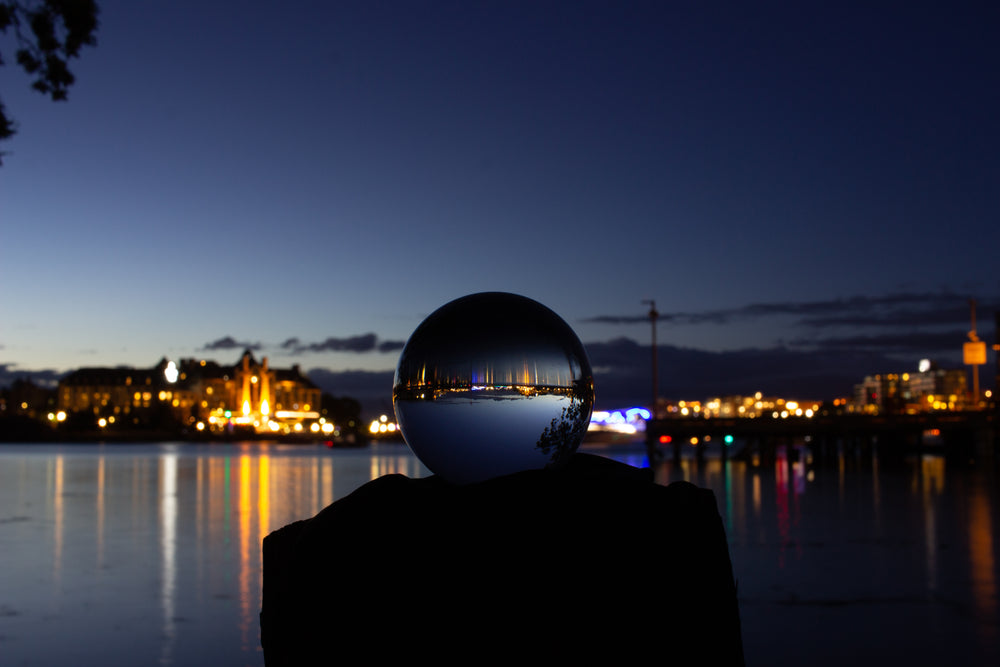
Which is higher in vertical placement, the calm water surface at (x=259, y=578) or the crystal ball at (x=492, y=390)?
the crystal ball at (x=492, y=390)

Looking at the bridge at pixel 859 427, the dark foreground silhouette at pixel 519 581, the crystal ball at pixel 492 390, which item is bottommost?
the bridge at pixel 859 427

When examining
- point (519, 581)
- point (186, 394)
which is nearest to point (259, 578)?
point (519, 581)

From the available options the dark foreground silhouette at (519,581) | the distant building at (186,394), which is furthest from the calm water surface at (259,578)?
the distant building at (186,394)

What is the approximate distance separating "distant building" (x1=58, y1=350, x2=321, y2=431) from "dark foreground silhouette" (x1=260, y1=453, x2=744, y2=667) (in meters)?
183

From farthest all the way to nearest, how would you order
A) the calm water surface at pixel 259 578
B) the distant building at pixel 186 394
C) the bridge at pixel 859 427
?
1. the distant building at pixel 186 394
2. the bridge at pixel 859 427
3. the calm water surface at pixel 259 578

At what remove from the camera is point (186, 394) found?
18700 cm

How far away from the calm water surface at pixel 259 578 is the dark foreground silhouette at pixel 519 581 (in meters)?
0.06

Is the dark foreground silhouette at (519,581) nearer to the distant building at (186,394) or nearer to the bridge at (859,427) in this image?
the bridge at (859,427)

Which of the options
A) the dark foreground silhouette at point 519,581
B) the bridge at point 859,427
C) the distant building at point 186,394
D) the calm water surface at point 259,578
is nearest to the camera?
the dark foreground silhouette at point 519,581

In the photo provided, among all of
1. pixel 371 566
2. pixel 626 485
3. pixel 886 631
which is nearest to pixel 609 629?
pixel 626 485

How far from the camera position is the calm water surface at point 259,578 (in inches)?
427

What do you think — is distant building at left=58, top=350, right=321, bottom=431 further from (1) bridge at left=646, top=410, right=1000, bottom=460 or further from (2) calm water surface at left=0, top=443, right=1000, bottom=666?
(2) calm water surface at left=0, top=443, right=1000, bottom=666

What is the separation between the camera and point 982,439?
68.5m

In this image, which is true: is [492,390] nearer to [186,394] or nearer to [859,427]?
[859,427]
